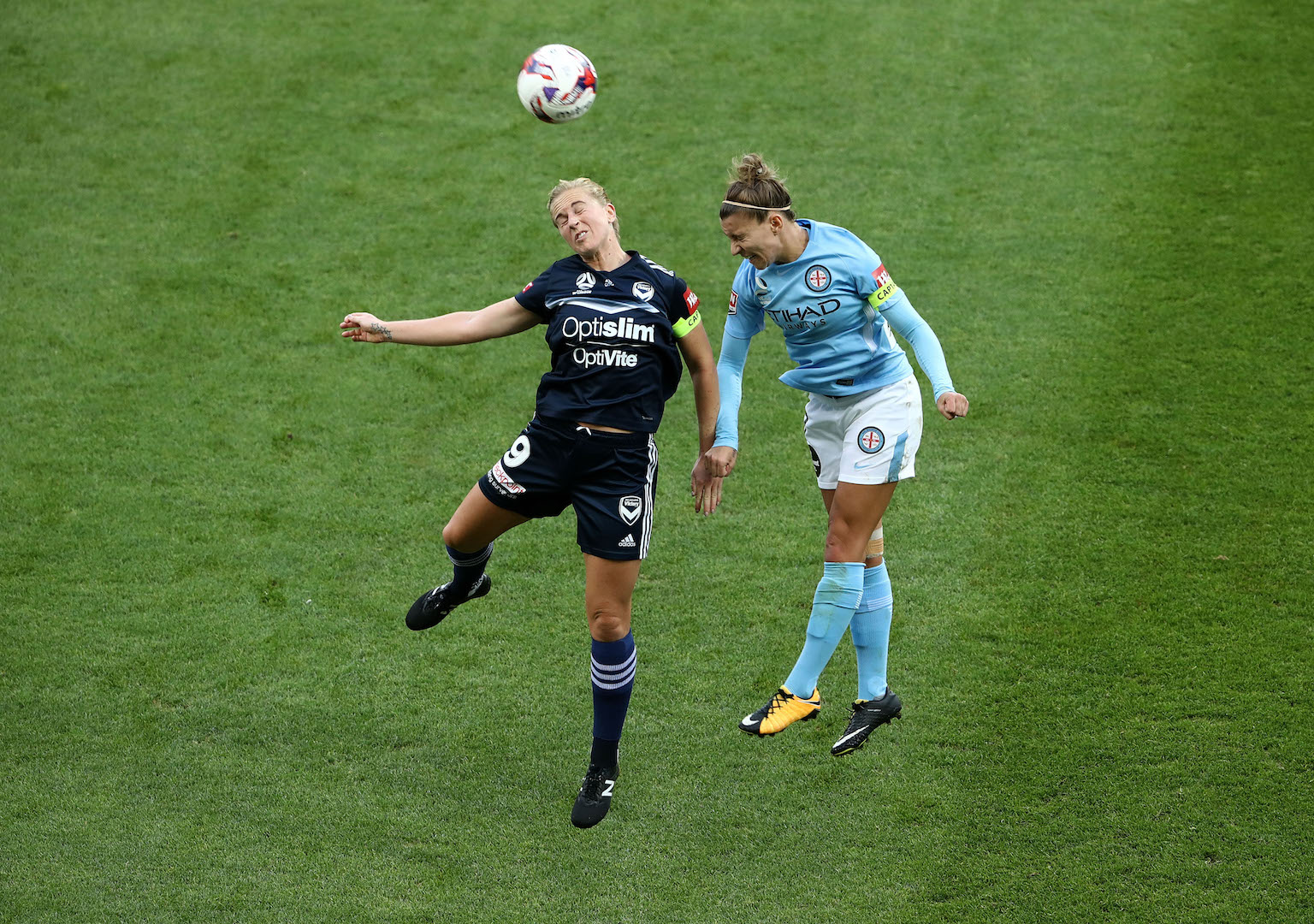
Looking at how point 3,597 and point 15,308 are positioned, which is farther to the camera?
point 15,308

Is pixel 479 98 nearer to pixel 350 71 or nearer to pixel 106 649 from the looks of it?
pixel 350 71

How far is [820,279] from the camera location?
5.62 m

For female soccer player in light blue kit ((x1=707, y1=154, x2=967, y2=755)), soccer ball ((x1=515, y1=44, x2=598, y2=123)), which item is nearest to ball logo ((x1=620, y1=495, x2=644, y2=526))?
female soccer player in light blue kit ((x1=707, y1=154, x2=967, y2=755))

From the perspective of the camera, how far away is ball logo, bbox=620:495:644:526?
18.1 ft

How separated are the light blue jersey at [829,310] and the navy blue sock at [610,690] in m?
1.45

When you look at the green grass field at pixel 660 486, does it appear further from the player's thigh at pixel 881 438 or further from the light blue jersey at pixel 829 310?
the light blue jersey at pixel 829 310

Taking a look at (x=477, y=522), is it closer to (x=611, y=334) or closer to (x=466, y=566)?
(x=466, y=566)

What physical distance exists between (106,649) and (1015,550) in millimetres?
5048

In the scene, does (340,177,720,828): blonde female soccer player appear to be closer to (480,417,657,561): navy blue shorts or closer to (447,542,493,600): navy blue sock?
(480,417,657,561): navy blue shorts

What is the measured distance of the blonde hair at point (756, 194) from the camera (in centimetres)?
554

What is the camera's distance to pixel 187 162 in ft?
37.3

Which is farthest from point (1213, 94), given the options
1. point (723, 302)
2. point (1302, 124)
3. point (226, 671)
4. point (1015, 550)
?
point (226, 671)

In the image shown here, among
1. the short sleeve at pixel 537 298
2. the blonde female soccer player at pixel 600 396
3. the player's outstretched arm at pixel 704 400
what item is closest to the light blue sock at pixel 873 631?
the player's outstretched arm at pixel 704 400

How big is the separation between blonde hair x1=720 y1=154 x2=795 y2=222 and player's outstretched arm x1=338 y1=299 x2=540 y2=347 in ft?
3.24
